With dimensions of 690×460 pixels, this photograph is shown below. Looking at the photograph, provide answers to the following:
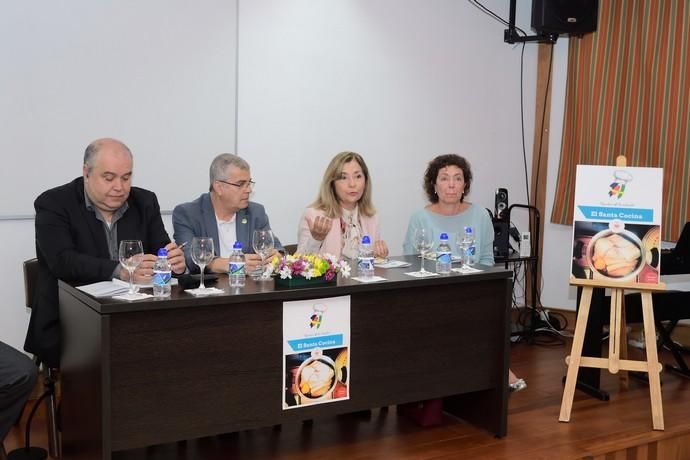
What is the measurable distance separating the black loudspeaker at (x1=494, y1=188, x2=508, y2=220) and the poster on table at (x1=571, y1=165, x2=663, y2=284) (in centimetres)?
178

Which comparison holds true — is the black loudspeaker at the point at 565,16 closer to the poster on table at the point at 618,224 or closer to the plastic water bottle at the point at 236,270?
the poster on table at the point at 618,224

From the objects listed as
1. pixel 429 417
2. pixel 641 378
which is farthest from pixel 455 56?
pixel 429 417

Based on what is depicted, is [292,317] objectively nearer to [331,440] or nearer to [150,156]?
[331,440]

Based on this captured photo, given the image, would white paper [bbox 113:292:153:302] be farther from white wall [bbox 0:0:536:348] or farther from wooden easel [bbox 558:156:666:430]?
wooden easel [bbox 558:156:666:430]

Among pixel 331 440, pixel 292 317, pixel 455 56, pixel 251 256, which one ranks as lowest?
pixel 331 440

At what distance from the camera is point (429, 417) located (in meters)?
3.75

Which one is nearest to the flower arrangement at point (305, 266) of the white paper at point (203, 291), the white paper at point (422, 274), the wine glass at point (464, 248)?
the white paper at point (203, 291)

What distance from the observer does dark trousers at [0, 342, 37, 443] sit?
114 inches

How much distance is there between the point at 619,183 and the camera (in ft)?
12.8

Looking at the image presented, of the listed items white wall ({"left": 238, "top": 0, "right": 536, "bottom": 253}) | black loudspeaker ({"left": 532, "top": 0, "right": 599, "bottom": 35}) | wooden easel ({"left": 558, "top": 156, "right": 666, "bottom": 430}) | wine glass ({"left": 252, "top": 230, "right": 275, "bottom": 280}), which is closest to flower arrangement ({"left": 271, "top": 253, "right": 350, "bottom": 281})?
wine glass ({"left": 252, "top": 230, "right": 275, "bottom": 280})

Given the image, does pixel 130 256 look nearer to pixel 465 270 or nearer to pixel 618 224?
pixel 465 270

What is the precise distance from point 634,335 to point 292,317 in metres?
3.54

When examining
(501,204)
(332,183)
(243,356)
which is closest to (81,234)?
(243,356)

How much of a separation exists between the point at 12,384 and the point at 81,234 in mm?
669
